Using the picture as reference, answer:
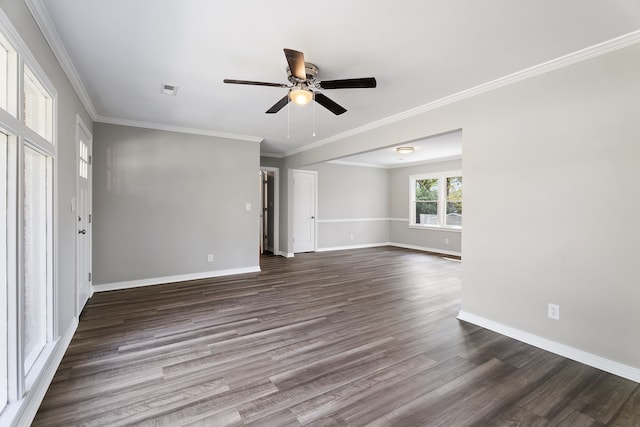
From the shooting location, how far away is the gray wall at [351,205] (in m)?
7.80

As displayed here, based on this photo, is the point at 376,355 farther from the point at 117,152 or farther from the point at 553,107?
the point at 117,152

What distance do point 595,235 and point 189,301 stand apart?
4.19m

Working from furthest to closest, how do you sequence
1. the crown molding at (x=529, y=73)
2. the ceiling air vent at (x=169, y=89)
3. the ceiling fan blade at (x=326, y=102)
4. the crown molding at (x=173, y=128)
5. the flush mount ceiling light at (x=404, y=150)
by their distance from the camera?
1. the flush mount ceiling light at (x=404, y=150)
2. the crown molding at (x=173, y=128)
3. the ceiling air vent at (x=169, y=89)
4. the ceiling fan blade at (x=326, y=102)
5. the crown molding at (x=529, y=73)

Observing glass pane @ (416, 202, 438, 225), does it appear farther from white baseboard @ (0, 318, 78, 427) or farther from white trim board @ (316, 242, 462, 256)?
white baseboard @ (0, 318, 78, 427)

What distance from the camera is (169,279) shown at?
4586 mm

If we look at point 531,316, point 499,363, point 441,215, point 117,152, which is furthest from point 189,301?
point 441,215

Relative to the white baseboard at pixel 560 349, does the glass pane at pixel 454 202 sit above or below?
above

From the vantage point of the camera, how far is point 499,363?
230 cm

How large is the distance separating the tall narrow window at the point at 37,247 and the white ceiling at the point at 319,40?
96 centimetres

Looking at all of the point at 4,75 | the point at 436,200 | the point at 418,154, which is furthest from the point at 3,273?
the point at 436,200

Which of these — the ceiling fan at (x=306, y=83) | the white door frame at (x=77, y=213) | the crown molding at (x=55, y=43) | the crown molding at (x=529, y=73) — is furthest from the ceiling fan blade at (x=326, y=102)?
the white door frame at (x=77, y=213)

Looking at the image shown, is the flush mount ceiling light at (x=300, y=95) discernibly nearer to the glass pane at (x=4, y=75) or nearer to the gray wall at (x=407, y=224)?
the glass pane at (x=4, y=75)

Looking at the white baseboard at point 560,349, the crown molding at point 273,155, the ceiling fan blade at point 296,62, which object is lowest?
the white baseboard at point 560,349

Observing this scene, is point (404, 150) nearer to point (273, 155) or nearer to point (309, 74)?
point (273, 155)
